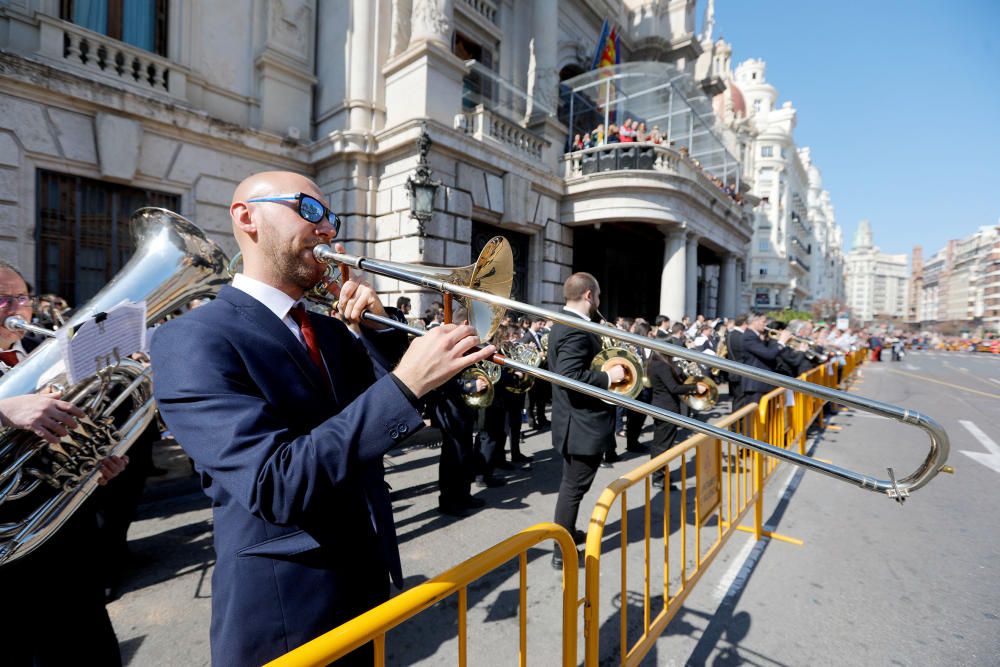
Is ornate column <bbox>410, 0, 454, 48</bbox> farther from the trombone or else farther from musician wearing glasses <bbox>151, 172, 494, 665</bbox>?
musician wearing glasses <bbox>151, 172, 494, 665</bbox>

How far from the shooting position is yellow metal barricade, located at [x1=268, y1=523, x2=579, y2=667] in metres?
0.99

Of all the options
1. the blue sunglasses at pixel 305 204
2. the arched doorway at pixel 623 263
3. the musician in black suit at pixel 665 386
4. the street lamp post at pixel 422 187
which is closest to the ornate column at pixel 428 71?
the street lamp post at pixel 422 187

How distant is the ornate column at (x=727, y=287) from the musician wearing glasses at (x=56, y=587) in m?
20.9

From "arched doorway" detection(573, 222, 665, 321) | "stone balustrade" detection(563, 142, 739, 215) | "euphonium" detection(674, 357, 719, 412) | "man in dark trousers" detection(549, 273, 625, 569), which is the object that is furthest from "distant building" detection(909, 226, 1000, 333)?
"man in dark trousers" detection(549, 273, 625, 569)

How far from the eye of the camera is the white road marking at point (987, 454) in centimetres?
626

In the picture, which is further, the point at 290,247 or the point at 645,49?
the point at 645,49

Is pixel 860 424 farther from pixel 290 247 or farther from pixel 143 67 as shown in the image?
pixel 143 67

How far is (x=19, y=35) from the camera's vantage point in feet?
23.2

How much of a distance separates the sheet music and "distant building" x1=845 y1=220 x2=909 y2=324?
16821 centimetres

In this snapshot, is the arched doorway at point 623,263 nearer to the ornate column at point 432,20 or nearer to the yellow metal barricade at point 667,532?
the ornate column at point 432,20

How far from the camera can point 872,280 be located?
143 m

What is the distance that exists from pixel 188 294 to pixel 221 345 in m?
1.74

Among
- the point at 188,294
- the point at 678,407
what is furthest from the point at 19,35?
the point at 678,407

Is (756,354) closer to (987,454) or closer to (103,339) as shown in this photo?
(987,454)
